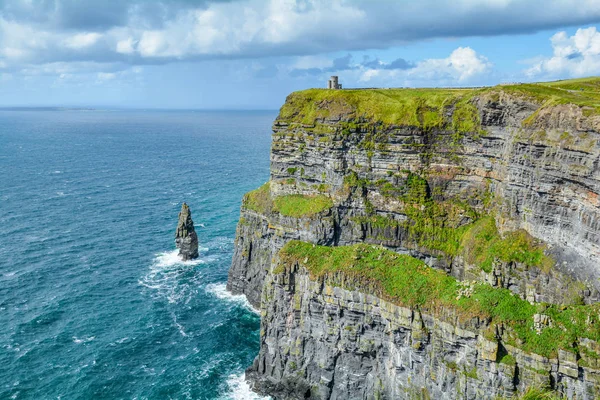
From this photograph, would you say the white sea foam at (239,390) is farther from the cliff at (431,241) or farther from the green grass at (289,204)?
the green grass at (289,204)

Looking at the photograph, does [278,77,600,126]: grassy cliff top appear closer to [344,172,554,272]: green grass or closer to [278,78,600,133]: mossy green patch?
[278,78,600,133]: mossy green patch

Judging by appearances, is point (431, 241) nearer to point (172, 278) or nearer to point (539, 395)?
point (539, 395)

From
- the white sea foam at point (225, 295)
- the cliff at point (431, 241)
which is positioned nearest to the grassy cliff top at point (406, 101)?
the cliff at point (431, 241)

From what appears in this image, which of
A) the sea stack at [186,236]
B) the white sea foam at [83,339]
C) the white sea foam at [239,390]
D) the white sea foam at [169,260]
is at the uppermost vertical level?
the sea stack at [186,236]

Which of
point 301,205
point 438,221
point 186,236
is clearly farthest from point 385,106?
point 186,236

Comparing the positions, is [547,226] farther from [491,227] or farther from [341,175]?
[341,175]

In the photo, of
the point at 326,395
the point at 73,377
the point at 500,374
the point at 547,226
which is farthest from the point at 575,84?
the point at 73,377
